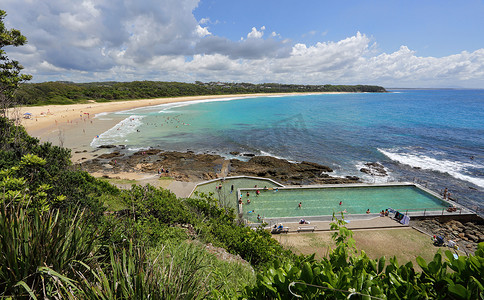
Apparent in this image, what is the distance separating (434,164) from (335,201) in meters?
20.5

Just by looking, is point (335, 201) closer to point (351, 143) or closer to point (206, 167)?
point (206, 167)

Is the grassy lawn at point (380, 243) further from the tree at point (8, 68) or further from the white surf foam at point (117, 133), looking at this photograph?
the white surf foam at point (117, 133)

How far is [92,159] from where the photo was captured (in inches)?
1152

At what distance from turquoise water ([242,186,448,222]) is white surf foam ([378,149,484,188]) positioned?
9.10 meters

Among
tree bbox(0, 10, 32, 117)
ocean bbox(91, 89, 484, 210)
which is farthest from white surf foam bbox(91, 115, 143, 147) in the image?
tree bbox(0, 10, 32, 117)

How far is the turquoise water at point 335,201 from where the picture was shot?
18.9 meters

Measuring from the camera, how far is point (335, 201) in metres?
20.6

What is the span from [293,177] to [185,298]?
24.2m

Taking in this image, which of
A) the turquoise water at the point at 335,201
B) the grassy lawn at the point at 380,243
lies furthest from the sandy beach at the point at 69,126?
the grassy lawn at the point at 380,243

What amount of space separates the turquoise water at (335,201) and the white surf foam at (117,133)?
1131 inches

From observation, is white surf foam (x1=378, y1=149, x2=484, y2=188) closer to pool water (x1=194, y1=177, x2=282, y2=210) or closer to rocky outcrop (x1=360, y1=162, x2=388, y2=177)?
rocky outcrop (x1=360, y1=162, x2=388, y2=177)

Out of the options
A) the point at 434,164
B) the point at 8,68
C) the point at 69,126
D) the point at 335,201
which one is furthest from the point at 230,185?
the point at 69,126

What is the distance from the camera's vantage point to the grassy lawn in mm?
13745

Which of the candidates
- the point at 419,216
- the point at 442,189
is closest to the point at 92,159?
the point at 419,216
